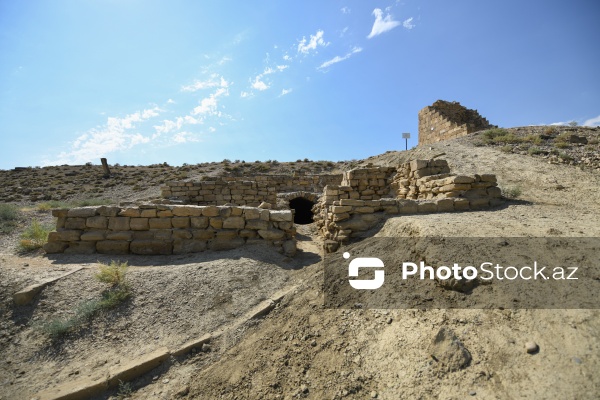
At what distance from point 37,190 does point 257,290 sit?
2582cm

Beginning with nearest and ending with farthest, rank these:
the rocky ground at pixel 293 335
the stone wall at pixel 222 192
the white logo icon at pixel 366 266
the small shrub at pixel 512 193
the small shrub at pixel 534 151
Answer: the rocky ground at pixel 293 335 < the white logo icon at pixel 366 266 < the small shrub at pixel 512 193 < the stone wall at pixel 222 192 < the small shrub at pixel 534 151

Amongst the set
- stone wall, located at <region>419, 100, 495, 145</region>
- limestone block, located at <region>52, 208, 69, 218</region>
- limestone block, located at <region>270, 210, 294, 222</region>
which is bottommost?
limestone block, located at <region>270, 210, 294, 222</region>

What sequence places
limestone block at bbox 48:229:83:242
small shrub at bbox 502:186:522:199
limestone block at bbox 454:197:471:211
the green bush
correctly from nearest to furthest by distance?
limestone block at bbox 48:229:83:242, limestone block at bbox 454:197:471:211, small shrub at bbox 502:186:522:199, the green bush

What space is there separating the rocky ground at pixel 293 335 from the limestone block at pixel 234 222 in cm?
56

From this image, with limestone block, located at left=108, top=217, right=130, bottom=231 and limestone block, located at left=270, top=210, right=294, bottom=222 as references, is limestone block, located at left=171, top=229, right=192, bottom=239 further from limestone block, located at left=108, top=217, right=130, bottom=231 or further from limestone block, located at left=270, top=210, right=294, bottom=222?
limestone block, located at left=270, top=210, right=294, bottom=222

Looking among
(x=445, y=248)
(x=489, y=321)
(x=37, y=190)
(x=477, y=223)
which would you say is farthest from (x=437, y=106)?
(x=37, y=190)

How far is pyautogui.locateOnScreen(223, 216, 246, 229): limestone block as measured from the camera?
19.8 feet

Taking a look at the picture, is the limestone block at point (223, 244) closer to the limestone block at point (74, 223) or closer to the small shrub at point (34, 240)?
the limestone block at point (74, 223)

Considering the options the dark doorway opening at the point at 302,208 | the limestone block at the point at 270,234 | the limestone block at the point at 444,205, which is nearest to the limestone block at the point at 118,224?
the limestone block at the point at 270,234

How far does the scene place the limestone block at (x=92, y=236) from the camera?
570cm

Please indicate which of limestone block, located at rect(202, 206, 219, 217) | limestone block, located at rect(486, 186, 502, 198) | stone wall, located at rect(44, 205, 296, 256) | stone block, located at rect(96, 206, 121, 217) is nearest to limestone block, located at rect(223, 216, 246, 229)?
stone wall, located at rect(44, 205, 296, 256)

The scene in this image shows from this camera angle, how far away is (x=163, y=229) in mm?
5887

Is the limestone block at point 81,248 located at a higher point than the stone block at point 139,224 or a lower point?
lower

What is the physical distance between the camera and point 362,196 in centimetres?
953
